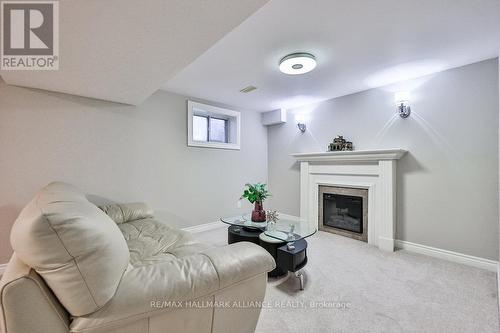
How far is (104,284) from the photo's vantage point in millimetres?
736

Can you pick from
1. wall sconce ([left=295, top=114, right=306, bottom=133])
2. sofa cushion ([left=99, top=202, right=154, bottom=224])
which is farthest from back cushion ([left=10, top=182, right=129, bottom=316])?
wall sconce ([left=295, top=114, right=306, bottom=133])

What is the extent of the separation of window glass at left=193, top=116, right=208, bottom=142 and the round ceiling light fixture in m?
1.95

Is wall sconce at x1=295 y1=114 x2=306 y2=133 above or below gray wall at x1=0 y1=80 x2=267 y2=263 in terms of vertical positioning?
above

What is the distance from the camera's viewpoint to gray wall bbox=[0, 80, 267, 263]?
222 cm

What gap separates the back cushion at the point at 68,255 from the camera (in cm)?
67

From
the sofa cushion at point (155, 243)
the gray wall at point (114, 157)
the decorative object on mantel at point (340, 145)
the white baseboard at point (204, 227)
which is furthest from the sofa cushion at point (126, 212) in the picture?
the decorative object on mantel at point (340, 145)

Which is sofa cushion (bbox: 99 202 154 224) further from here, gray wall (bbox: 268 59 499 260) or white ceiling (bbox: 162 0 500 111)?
gray wall (bbox: 268 59 499 260)

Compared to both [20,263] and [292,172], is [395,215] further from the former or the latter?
[20,263]

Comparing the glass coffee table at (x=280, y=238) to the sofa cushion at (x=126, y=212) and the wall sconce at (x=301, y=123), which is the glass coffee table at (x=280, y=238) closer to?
the sofa cushion at (x=126, y=212)

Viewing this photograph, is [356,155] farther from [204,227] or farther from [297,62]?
[204,227]

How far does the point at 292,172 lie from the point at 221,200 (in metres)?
1.57

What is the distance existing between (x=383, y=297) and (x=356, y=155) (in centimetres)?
195

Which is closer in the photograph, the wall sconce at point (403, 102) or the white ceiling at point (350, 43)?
the white ceiling at point (350, 43)

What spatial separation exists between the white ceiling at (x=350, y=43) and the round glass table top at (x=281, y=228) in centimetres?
189
